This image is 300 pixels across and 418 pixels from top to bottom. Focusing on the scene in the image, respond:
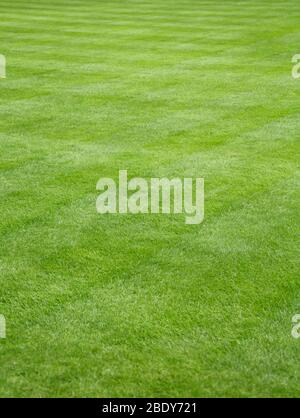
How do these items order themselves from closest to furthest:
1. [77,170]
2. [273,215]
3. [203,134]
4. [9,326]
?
1. [9,326]
2. [273,215]
3. [77,170]
4. [203,134]

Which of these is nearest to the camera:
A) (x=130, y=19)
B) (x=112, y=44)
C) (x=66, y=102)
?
(x=66, y=102)

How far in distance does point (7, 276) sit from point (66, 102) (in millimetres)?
9668

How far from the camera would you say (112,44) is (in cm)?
2595

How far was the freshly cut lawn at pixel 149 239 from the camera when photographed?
646 centimetres

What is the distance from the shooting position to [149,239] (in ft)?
30.1

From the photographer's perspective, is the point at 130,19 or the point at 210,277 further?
the point at 130,19

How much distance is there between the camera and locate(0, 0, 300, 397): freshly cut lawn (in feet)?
21.2

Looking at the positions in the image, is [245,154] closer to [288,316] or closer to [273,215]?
[273,215]

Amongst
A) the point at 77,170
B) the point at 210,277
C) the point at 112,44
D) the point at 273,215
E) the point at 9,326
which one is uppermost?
the point at 112,44

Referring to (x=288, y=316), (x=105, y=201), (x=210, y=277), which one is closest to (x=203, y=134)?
(x=105, y=201)

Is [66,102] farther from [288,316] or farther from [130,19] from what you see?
[130,19]
